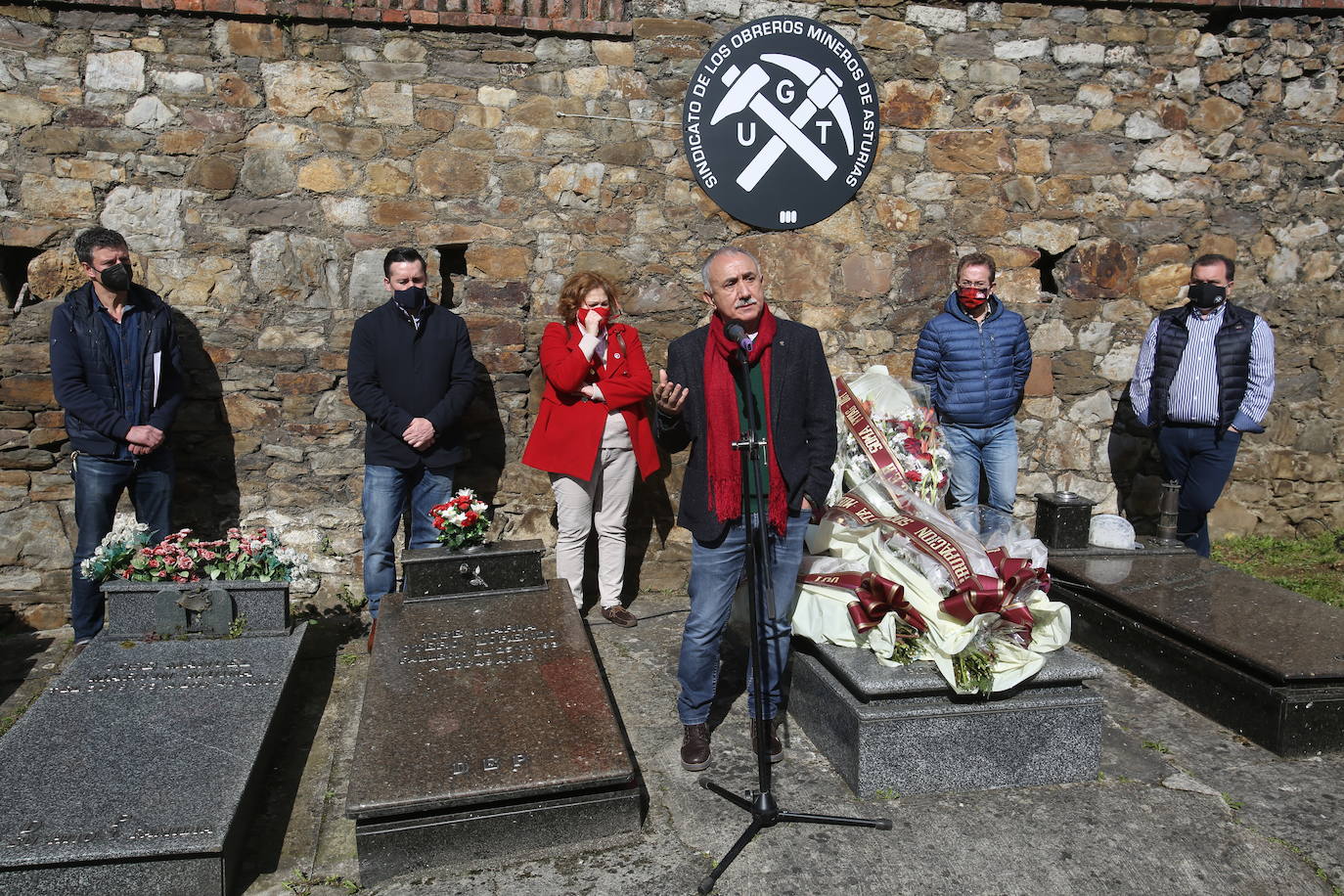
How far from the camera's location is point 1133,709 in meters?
4.14

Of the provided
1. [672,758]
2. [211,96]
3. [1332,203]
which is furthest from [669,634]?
[1332,203]

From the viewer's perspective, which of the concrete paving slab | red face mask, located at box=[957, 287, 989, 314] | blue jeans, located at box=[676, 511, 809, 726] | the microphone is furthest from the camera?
red face mask, located at box=[957, 287, 989, 314]

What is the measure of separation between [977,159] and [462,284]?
9.94ft

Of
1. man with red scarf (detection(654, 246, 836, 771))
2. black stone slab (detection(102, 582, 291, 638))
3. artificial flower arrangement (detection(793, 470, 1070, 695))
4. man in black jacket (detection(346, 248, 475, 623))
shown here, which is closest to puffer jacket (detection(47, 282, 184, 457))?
black stone slab (detection(102, 582, 291, 638))

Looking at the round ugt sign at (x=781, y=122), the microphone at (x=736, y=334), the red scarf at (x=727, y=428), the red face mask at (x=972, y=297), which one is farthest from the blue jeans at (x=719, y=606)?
the round ugt sign at (x=781, y=122)

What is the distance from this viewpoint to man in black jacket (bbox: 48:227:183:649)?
4.56 m

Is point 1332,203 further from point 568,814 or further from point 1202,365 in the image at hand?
point 568,814

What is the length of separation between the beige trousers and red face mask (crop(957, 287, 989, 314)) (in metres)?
1.93

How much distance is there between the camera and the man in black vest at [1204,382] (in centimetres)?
534

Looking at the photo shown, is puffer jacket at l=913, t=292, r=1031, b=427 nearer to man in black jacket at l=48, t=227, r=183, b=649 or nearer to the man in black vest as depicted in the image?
the man in black vest

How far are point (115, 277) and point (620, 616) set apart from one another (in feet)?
9.34

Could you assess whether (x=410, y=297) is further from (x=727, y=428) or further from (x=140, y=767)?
(x=140, y=767)

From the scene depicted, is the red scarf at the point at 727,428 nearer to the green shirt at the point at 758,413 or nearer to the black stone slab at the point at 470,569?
the green shirt at the point at 758,413

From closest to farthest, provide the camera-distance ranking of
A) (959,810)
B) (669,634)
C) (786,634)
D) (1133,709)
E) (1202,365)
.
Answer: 1. (959,810)
2. (786,634)
3. (1133,709)
4. (669,634)
5. (1202,365)
